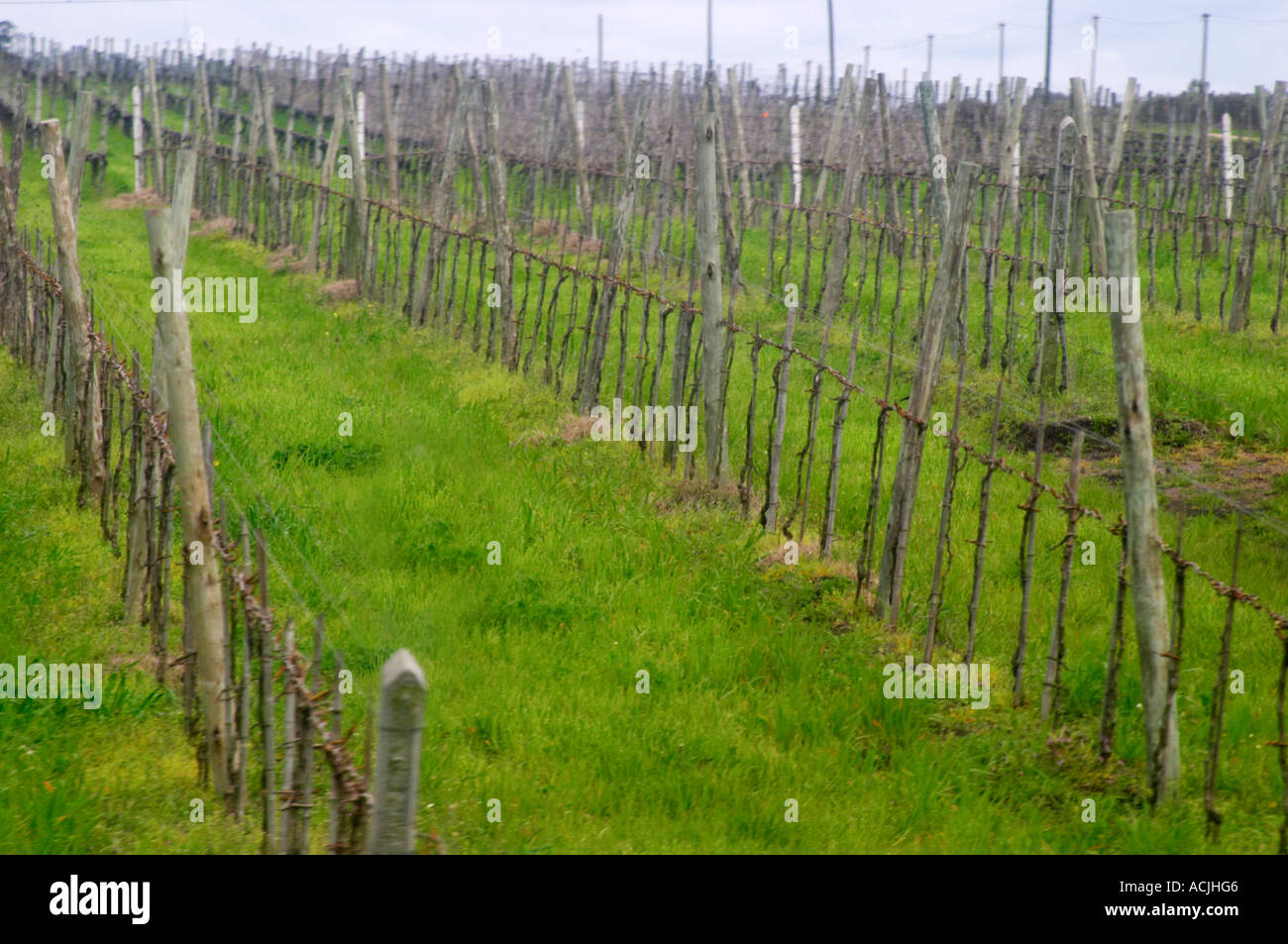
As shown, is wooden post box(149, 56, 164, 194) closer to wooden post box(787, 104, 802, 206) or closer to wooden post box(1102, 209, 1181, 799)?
wooden post box(787, 104, 802, 206)

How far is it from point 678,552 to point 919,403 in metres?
1.79

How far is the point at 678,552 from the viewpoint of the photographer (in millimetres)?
6973

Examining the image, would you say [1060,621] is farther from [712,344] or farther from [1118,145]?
[1118,145]

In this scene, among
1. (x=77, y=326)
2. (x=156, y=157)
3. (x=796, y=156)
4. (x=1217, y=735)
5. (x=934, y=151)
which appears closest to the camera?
(x=1217, y=735)

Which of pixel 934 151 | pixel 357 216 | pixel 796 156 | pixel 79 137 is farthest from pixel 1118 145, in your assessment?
pixel 79 137

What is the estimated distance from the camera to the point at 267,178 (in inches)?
727

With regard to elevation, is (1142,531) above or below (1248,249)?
below

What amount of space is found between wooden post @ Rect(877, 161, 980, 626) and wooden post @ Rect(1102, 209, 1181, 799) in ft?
4.30

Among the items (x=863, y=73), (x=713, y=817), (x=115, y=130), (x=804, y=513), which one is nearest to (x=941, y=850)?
(x=713, y=817)

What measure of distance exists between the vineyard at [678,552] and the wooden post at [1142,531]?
0.05 ft

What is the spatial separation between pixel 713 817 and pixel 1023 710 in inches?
64.9

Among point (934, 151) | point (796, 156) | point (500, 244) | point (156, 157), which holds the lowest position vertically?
point (500, 244)

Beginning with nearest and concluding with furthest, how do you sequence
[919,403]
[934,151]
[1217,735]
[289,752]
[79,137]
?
[289,752] → [1217,735] → [919,403] → [79,137] → [934,151]

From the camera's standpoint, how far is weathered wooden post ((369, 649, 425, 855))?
7.88 feet
